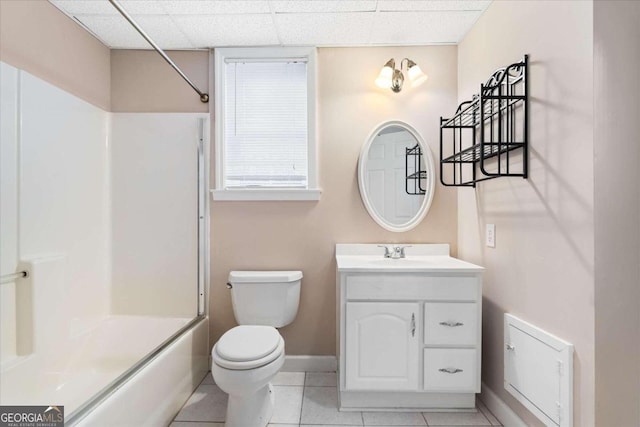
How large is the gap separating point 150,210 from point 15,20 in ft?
3.76

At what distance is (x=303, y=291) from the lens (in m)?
2.19

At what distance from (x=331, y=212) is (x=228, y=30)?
1.32 m

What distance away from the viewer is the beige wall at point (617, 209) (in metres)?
1.08

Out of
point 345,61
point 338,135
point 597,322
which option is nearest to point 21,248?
point 338,135

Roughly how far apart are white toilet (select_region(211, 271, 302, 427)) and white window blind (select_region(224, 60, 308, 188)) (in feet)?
2.23

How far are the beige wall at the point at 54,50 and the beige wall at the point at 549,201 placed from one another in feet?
7.80

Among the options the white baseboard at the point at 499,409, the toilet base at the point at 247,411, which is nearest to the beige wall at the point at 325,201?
the toilet base at the point at 247,411

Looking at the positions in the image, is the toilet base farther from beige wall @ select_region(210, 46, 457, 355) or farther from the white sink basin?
the white sink basin

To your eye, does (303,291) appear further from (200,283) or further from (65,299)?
(65,299)

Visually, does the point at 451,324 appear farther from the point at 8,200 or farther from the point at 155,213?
the point at 8,200

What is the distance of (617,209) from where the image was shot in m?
1.09

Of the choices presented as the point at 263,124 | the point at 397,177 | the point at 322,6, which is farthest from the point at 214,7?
the point at 397,177

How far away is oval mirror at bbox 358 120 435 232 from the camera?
7.11 feet

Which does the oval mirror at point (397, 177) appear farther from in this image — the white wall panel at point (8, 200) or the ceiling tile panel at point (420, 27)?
the white wall panel at point (8, 200)
